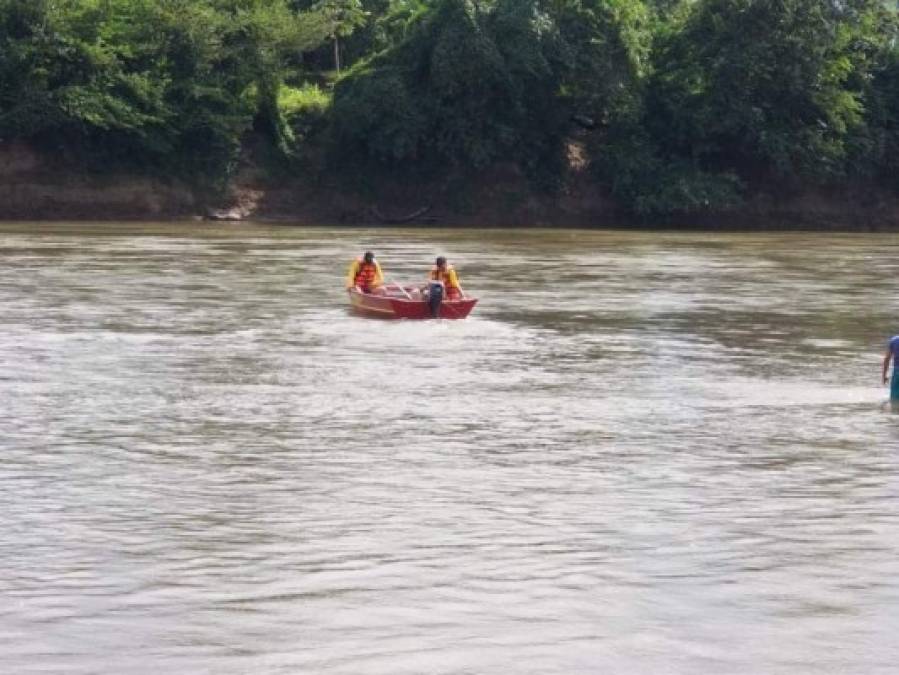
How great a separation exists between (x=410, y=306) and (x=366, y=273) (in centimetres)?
264

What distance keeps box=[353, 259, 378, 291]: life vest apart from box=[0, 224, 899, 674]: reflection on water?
81 cm

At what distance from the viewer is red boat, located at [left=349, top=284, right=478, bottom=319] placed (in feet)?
82.7

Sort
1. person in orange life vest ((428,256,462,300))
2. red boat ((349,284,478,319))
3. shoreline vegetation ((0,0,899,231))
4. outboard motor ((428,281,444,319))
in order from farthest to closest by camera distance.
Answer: shoreline vegetation ((0,0,899,231))
person in orange life vest ((428,256,462,300))
red boat ((349,284,478,319))
outboard motor ((428,281,444,319))

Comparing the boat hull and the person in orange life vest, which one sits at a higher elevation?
the person in orange life vest

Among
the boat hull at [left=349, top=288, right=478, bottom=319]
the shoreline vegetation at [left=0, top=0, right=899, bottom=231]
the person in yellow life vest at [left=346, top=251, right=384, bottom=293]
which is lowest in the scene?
the boat hull at [left=349, top=288, right=478, bottom=319]

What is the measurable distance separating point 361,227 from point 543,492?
43358mm

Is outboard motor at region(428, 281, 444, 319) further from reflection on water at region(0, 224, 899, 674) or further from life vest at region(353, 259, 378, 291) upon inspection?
life vest at region(353, 259, 378, 291)

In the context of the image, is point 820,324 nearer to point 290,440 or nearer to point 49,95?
point 290,440

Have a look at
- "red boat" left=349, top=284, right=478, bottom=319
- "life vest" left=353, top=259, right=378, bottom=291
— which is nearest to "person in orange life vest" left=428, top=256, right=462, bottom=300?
"red boat" left=349, top=284, right=478, bottom=319

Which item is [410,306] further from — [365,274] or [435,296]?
[365,274]

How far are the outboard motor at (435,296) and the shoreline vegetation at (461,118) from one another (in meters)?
32.0

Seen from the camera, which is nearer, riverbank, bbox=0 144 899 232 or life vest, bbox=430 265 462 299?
life vest, bbox=430 265 462 299

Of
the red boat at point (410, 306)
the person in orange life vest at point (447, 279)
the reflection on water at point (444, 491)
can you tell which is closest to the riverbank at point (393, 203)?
the reflection on water at point (444, 491)

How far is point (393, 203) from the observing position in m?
59.5
